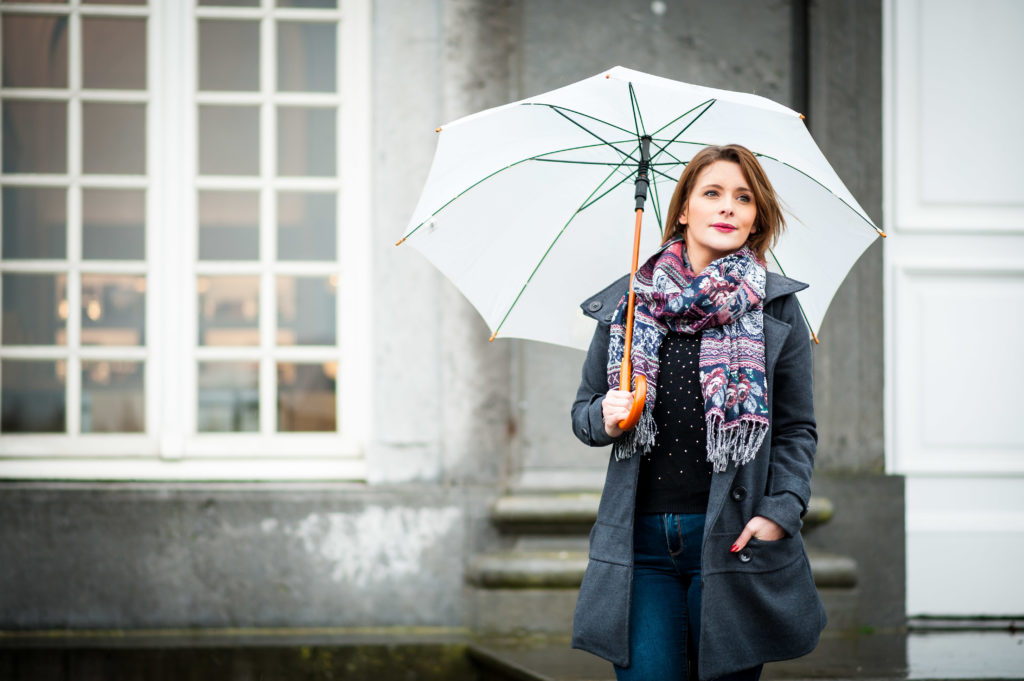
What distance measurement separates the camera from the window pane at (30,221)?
4871 mm

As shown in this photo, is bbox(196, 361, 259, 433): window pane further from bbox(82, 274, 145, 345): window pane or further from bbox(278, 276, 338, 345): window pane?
bbox(82, 274, 145, 345): window pane

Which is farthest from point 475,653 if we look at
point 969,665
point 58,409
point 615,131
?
point 615,131

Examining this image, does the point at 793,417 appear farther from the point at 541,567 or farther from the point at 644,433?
the point at 541,567

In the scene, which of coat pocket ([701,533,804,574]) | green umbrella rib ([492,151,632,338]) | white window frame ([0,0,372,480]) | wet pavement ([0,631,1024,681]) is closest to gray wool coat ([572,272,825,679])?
coat pocket ([701,533,804,574])

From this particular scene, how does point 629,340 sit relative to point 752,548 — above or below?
above

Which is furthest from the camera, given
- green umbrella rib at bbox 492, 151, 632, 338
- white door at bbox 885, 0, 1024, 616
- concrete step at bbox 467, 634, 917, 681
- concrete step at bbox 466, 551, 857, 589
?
white door at bbox 885, 0, 1024, 616

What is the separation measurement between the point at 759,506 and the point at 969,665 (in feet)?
7.42

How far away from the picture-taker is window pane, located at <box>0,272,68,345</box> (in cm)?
485

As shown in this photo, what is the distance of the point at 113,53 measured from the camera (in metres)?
4.87

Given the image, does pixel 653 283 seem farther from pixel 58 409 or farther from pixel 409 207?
pixel 58 409

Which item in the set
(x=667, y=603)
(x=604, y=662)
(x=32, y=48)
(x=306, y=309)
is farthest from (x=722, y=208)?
(x=32, y=48)

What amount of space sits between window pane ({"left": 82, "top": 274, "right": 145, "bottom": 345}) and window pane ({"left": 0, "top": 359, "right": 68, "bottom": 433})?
0.78ft

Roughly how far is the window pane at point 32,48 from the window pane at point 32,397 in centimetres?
141

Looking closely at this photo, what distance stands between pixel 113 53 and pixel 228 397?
5.89 feet
